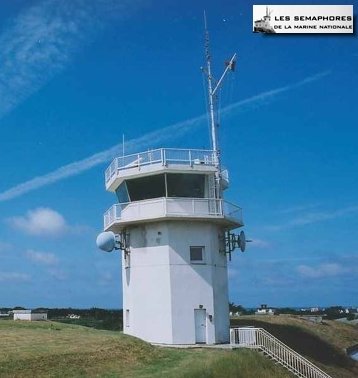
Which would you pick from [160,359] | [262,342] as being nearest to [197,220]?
[262,342]

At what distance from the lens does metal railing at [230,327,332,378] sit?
102 ft

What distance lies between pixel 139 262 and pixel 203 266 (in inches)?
146

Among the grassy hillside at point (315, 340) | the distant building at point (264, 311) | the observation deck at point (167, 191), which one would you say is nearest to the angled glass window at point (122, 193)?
the observation deck at point (167, 191)

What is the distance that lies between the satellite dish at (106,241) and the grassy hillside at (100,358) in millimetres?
6640

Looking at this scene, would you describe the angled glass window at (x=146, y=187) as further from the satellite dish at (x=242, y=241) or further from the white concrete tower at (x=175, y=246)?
the satellite dish at (x=242, y=241)

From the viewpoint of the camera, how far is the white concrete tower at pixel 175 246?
3331cm

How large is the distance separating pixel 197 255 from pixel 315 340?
73.6ft

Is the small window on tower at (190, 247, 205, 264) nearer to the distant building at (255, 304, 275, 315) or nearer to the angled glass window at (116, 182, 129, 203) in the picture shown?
the angled glass window at (116, 182, 129, 203)

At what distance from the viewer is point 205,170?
3422 centimetres

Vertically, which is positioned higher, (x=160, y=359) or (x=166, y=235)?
(x=166, y=235)

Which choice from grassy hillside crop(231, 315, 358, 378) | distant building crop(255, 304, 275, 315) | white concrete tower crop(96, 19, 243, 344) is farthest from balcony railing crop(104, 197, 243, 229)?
distant building crop(255, 304, 275, 315)

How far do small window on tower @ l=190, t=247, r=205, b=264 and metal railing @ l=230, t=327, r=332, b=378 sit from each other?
169 inches

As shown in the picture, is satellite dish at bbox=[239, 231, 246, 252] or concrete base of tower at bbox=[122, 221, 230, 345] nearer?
concrete base of tower at bbox=[122, 221, 230, 345]

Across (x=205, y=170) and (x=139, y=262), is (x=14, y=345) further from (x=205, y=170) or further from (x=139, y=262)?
(x=205, y=170)
